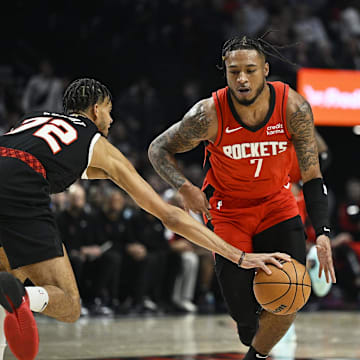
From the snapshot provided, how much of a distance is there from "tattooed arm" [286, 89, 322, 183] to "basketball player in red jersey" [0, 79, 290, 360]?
85cm

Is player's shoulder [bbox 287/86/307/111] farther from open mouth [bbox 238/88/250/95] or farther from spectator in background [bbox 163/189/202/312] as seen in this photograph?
spectator in background [bbox 163/189/202/312]

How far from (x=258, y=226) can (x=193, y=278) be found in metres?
5.64

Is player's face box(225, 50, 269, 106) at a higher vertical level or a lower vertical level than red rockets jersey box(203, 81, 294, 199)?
higher

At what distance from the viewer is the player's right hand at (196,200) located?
14.3 ft

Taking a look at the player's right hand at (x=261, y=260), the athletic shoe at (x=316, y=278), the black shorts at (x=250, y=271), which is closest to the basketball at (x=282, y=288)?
the player's right hand at (x=261, y=260)

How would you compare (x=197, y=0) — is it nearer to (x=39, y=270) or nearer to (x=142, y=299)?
(x=142, y=299)

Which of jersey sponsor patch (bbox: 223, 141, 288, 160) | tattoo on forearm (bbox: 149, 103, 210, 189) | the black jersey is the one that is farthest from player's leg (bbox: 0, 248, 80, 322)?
jersey sponsor patch (bbox: 223, 141, 288, 160)

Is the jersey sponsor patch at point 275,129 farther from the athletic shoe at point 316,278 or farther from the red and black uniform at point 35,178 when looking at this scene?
the athletic shoe at point 316,278

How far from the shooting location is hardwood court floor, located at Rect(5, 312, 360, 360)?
5.75 m

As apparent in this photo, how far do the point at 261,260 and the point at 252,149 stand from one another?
2.90ft

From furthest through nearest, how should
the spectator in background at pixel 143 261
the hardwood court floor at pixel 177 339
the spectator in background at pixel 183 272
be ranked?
1. the spectator in background at pixel 183 272
2. the spectator in background at pixel 143 261
3. the hardwood court floor at pixel 177 339

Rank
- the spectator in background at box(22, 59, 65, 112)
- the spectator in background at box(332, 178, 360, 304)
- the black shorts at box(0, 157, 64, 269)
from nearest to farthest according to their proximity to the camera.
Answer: the black shorts at box(0, 157, 64, 269)
the spectator in background at box(332, 178, 360, 304)
the spectator in background at box(22, 59, 65, 112)

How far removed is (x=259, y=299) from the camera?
417cm

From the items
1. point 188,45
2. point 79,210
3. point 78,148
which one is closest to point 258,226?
point 78,148
